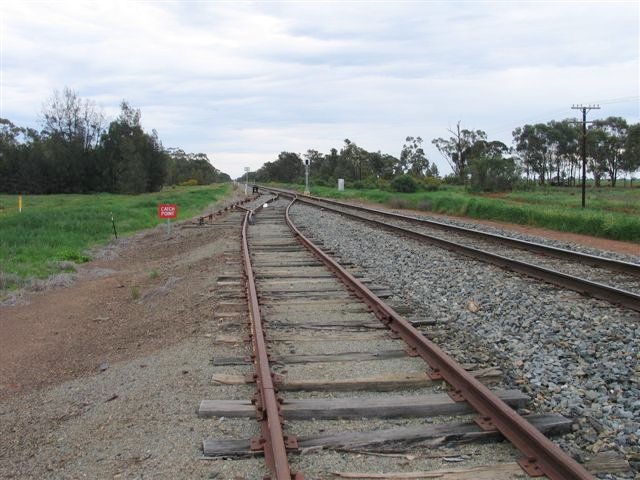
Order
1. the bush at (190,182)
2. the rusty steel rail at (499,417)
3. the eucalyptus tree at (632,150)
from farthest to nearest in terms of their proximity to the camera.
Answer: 1. the bush at (190,182)
2. the eucalyptus tree at (632,150)
3. the rusty steel rail at (499,417)

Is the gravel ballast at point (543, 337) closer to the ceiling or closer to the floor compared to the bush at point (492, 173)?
closer to the floor

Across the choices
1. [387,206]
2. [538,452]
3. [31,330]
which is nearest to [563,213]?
[387,206]

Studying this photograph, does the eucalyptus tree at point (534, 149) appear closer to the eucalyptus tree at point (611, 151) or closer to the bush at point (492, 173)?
the eucalyptus tree at point (611, 151)

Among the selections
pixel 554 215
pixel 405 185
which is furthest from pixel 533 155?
pixel 554 215

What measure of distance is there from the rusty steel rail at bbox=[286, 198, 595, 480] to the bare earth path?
161 centimetres

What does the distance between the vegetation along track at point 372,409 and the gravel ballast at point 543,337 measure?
0.96ft

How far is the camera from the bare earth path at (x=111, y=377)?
11.6 feet

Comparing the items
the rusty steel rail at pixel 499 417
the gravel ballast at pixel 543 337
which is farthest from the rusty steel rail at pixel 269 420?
the gravel ballast at pixel 543 337

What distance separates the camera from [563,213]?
776 inches

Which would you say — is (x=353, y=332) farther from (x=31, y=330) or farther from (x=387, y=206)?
(x=387, y=206)

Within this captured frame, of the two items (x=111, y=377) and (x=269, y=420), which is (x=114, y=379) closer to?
(x=111, y=377)

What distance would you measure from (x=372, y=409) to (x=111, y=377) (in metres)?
2.54

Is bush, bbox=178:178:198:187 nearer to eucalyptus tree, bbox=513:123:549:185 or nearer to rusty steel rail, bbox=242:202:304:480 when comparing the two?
eucalyptus tree, bbox=513:123:549:185

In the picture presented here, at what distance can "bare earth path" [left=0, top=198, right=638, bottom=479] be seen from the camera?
3.54m
